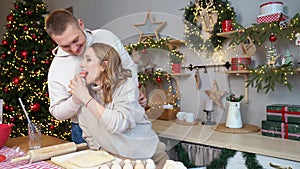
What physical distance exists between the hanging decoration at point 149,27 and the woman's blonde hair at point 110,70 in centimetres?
9

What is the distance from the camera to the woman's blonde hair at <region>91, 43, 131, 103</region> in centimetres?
81

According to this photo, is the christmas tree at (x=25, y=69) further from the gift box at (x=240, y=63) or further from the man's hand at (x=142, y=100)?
the man's hand at (x=142, y=100)

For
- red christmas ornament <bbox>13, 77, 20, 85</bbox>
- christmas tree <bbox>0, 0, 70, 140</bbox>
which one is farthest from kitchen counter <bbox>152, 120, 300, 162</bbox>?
red christmas ornament <bbox>13, 77, 20, 85</bbox>

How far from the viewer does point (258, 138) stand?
5.96ft

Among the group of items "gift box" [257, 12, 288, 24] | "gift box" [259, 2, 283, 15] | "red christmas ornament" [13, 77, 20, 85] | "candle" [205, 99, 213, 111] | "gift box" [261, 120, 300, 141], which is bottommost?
"gift box" [261, 120, 300, 141]

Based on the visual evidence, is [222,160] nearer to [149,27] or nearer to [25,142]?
[25,142]

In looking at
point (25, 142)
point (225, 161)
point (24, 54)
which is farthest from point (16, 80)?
point (225, 161)

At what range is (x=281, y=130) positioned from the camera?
1789 mm

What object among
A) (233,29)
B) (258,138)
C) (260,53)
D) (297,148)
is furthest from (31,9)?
(297,148)

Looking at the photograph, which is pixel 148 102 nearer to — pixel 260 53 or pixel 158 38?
pixel 158 38

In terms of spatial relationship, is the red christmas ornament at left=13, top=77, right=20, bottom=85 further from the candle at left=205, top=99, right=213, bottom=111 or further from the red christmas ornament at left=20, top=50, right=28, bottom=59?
the candle at left=205, top=99, right=213, bottom=111

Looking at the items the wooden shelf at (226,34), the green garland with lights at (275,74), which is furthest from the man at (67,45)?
the wooden shelf at (226,34)

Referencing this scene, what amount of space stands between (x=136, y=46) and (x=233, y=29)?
147cm

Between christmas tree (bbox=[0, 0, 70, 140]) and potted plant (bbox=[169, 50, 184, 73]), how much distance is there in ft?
8.13
